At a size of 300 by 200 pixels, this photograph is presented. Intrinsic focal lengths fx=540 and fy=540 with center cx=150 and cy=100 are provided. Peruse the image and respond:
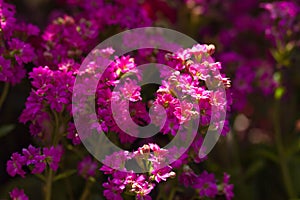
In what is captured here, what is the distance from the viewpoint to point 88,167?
4.79 feet

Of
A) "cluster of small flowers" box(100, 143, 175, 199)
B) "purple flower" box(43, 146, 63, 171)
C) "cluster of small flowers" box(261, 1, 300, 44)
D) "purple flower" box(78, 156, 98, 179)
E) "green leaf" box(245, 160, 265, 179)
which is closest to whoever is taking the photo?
"cluster of small flowers" box(100, 143, 175, 199)

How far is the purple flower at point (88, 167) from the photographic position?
146cm

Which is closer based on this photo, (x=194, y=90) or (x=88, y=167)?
(x=194, y=90)

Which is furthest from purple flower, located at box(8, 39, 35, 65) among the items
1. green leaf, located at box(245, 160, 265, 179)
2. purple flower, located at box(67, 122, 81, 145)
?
green leaf, located at box(245, 160, 265, 179)

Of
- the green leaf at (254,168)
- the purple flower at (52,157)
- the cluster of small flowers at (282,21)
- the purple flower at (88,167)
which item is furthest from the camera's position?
the green leaf at (254,168)

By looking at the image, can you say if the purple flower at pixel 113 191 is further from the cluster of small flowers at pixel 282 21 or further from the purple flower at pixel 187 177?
the cluster of small flowers at pixel 282 21

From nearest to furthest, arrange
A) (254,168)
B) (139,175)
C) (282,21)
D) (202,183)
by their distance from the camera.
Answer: (139,175), (202,183), (282,21), (254,168)

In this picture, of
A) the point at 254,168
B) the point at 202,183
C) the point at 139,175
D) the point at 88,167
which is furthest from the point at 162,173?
the point at 254,168

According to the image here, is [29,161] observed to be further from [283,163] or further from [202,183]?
[283,163]

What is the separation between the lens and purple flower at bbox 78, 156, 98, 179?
4.77 feet

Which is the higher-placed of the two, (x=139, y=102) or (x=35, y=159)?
(x=139, y=102)

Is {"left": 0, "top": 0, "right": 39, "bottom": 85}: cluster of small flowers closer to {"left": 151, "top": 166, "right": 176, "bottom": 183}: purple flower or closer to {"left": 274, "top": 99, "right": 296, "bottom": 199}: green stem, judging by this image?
{"left": 151, "top": 166, "right": 176, "bottom": 183}: purple flower

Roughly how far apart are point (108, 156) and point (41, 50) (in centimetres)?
43

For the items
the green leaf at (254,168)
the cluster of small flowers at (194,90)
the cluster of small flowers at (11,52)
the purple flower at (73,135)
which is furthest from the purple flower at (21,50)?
the green leaf at (254,168)
